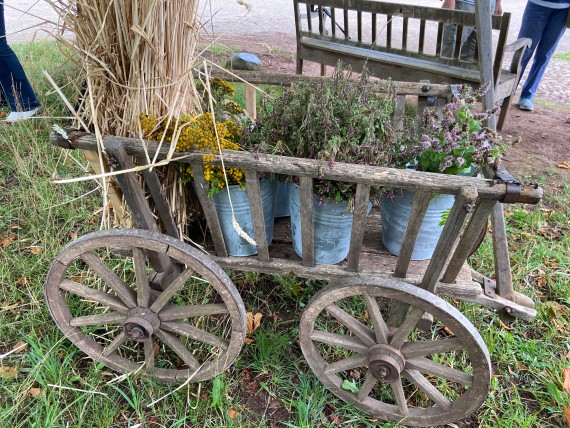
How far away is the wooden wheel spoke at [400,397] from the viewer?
62.7 inches

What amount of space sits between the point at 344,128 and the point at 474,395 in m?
1.04

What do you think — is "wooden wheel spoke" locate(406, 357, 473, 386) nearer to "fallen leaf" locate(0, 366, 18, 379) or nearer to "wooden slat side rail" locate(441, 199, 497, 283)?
"wooden slat side rail" locate(441, 199, 497, 283)

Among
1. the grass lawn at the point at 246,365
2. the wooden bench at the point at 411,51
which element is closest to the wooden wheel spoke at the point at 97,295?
the grass lawn at the point at 246,365

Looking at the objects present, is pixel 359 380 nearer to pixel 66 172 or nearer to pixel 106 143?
pixel 106 143

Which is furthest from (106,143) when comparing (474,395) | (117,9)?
(474,395)

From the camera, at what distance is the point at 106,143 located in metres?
1.35

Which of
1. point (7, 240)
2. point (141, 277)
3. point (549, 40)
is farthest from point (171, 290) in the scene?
point (549, 40)

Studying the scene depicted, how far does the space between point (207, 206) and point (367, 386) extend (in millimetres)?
919

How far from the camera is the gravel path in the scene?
509cm

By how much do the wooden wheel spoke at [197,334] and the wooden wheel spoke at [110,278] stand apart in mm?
164

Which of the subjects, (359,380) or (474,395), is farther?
(359,380)

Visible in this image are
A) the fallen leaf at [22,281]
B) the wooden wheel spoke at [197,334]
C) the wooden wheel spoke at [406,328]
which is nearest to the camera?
the wooden wheel spoke at [406,328]

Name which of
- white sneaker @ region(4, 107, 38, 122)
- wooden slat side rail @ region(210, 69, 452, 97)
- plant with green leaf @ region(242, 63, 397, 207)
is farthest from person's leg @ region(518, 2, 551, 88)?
white sneaker @ region(4, 107, 38, 122)

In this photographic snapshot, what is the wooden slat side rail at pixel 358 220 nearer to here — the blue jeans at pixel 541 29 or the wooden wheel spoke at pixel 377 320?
the wooden wheel spoke at pixel 377 320
